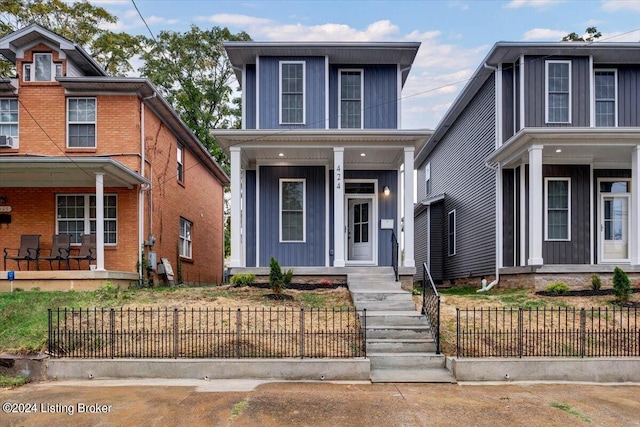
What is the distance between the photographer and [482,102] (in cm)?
1512

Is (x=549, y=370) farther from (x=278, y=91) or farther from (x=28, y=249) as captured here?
(x=28, y=249)

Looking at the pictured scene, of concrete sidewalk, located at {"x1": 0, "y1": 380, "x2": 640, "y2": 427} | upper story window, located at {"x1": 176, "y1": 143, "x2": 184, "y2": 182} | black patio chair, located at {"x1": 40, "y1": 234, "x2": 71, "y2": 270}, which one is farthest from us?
upper story window, located at {"x1": 176, "y1": 143, "x2": 184, "y2": 182}

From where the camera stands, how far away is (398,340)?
7.96 m

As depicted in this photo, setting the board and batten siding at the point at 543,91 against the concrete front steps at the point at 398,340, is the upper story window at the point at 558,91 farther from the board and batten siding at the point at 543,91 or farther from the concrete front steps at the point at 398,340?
the concrete front steps at the point at 398,340

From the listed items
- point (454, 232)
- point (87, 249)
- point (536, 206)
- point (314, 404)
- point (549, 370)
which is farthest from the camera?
point (454, 232)

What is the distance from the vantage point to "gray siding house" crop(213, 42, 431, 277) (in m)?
12.9

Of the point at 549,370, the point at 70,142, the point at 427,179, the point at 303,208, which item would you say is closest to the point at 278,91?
the point at 303,208

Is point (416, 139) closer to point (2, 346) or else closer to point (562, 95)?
point (562, 95)

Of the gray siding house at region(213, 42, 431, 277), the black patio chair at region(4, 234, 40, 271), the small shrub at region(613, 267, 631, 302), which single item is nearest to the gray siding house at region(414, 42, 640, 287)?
the small shrub at region(613, 267, 631, 302)

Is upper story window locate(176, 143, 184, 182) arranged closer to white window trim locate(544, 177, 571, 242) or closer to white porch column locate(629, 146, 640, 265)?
white window trim locate(544, 177, 571, 242)

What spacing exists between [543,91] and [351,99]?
18.1 feet

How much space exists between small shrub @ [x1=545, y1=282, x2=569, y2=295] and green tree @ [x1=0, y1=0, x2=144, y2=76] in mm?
21354

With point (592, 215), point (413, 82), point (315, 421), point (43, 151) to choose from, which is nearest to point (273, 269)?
point (315, 421)

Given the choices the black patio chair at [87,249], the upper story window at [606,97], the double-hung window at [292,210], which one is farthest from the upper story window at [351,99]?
the black patio chair at [87,249]
